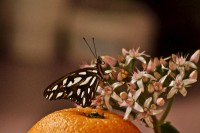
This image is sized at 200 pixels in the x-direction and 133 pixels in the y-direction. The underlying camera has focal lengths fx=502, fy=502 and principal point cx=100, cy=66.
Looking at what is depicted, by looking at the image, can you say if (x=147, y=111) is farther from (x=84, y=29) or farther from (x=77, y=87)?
(x=84, y=29)

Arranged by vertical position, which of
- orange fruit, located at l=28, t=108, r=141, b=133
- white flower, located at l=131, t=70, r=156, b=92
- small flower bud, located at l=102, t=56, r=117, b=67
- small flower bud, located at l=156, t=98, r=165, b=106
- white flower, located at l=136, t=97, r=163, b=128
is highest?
small flower bud, located at l=102, t=56, r=117, b=67

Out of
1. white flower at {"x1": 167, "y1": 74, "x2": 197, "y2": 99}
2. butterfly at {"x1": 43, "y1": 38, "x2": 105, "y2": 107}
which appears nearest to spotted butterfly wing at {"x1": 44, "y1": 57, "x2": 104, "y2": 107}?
butterfly at {"x1": 43, "y1": 38, "x2": 105, "y2": 107}

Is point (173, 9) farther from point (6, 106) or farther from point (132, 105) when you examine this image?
point (132, 105)

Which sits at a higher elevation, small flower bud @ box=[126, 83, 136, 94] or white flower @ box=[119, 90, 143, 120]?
small flower bud @ box=[126, 83, 136, 94]

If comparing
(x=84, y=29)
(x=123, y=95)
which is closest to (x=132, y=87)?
(x=123, y=95)

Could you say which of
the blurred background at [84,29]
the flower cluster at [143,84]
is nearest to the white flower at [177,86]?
the flower cluster at [143,84]

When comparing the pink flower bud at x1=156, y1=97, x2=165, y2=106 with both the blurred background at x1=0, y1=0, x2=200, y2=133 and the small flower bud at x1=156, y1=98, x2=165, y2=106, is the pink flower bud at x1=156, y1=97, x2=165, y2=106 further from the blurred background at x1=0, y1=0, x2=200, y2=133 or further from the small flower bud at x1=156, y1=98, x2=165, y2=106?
the blurred background at x1=0, y1=0, x2=200, y2=133

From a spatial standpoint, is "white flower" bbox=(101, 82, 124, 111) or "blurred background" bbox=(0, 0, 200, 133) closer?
"white flower" bbox=(101, 82, 124, 111)

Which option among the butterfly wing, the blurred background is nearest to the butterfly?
the butterfly wing

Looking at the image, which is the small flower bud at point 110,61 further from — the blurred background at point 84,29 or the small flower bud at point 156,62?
the blurred background at point 84,29
